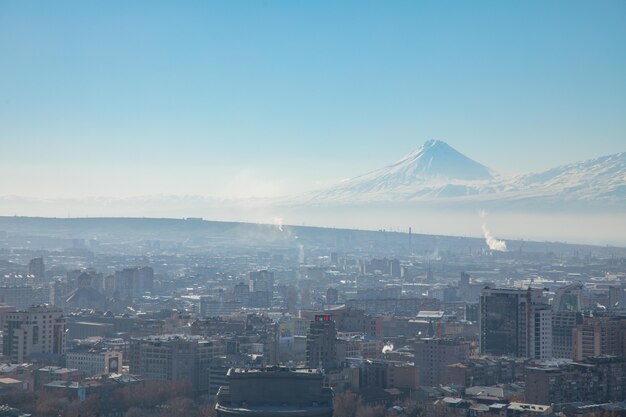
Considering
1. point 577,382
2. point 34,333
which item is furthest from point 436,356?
point 34,333

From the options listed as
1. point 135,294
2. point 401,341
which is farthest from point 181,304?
point 401,341

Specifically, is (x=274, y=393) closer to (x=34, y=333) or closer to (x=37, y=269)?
(x=34, y=333)

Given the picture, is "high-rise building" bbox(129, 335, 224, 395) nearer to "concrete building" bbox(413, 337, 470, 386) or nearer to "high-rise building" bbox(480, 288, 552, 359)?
"concrete building" bbox(413, 337, 470, 386)

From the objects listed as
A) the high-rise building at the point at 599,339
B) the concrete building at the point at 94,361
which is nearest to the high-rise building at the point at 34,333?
the concrete building at the point at 94,361

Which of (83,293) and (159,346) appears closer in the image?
(159,346)

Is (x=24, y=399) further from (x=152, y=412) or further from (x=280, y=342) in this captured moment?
(x=280, y=342)

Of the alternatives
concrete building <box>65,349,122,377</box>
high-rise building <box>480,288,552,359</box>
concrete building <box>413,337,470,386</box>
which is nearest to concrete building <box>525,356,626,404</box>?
concrete building <box>413,337,470,386</box>

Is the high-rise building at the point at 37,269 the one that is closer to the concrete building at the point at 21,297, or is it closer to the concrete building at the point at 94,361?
the concrete building at the point at 21,297
